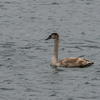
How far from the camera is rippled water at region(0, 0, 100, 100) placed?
1805 centimetres

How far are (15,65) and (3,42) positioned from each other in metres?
5.69

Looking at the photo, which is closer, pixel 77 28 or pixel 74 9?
pixel 77 28

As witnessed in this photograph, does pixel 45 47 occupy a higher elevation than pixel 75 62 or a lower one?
higher

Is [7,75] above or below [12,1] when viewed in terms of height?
below

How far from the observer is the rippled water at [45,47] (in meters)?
18.0

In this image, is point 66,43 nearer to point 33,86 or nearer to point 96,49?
point 96,49

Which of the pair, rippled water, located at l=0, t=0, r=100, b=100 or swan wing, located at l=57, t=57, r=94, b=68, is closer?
rippled water, located at l=0, t=0, r=100, b=100

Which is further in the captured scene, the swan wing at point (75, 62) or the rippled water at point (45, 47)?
the swan wing at point (75, 62)

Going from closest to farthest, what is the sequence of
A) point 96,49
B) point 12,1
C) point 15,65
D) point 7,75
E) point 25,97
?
point 25,97 < point 7,75 < point 15,65 < point 96,49 < point 12,1

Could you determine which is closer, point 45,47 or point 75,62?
point 75,62

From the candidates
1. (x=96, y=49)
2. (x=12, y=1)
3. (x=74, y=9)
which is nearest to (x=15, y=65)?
(x=96, y=49)

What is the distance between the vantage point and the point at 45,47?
2627 centimetres

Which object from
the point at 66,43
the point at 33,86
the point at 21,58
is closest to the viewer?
the point at 33,86

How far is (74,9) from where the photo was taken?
129 ft
